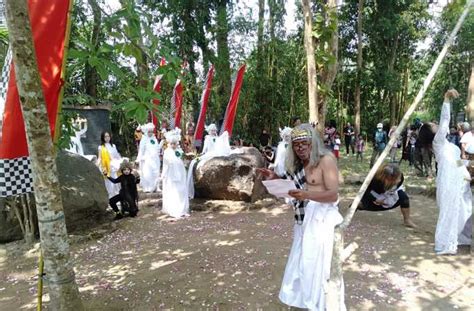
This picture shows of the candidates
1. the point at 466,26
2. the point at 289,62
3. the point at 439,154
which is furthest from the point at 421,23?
the point at 439,154

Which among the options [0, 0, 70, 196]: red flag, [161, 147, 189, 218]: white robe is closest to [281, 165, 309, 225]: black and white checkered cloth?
[0, 0, 70, 196]: red flag

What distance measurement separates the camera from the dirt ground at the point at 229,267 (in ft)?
12.5

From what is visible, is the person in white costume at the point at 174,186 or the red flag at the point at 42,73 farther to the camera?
the person in white costume at the point at 174,186

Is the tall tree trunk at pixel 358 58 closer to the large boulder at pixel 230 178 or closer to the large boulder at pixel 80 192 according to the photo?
the large boulder at pixel 230 178

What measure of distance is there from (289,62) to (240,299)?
38.9ft

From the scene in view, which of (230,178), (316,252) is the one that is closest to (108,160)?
(230,178)

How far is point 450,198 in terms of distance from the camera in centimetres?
502

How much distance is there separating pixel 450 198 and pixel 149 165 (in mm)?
7281

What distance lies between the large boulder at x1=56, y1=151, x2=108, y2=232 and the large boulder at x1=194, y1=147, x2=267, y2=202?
7.20 feet

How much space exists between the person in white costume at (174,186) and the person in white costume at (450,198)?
4.47 metres

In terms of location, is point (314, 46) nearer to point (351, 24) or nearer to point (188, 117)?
point (188, 117)

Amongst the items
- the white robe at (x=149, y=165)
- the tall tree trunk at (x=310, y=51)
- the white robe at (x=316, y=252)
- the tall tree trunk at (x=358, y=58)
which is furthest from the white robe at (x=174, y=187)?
the tall tree trunk at (x=358, y=58)

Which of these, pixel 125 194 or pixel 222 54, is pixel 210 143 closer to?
pixel 125 194

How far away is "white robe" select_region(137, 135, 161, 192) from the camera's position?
10273 millimetres
